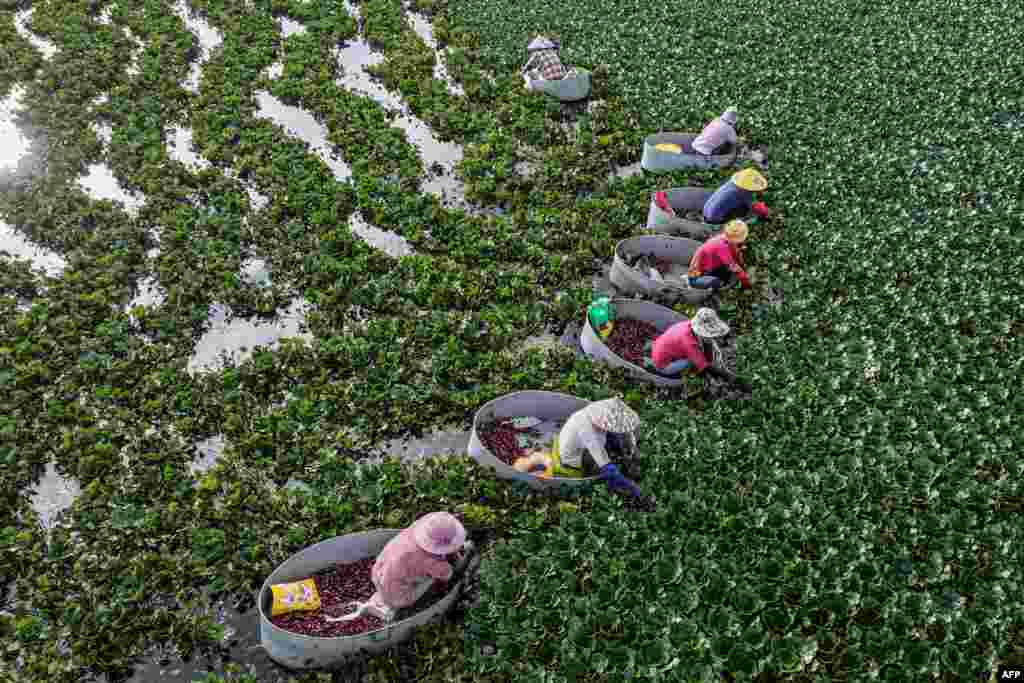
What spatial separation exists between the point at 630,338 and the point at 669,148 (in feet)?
16.4

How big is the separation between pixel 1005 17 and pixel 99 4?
23.0 metres

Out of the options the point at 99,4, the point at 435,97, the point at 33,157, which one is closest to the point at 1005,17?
the point at 435,97

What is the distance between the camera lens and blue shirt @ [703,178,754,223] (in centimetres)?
1077

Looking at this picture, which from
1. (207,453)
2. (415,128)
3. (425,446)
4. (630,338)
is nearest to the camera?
(207,453)

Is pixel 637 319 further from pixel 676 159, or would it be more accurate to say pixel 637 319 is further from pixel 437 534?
pixel 437 534

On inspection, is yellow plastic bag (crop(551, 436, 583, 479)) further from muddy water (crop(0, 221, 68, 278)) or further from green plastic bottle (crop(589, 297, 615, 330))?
muddy water (crop(0, 221, 68, 278))

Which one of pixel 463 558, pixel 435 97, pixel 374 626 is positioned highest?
pixel 435 97

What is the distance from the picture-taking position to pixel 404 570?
20.0ft

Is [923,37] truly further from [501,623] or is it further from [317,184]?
[501,623]

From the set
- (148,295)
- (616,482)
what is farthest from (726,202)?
(148,295)

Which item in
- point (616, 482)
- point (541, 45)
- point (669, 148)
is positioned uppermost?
point (541, 45)

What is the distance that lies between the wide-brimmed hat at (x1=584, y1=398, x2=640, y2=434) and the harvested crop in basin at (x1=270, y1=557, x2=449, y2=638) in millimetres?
2126

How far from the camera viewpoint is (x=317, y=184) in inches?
480

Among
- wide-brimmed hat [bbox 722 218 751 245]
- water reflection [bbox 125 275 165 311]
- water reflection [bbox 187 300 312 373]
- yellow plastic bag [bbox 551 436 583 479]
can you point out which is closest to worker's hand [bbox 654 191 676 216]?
wide-brimmed hat [bbox 722 218 751 245]
